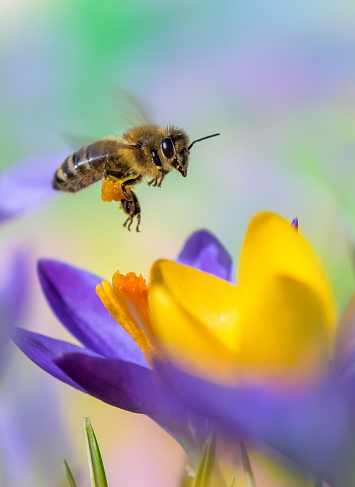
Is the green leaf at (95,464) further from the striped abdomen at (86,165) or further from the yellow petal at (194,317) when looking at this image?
the striped abdomen at (86,165)

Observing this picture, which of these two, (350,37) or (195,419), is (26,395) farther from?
(350,37)

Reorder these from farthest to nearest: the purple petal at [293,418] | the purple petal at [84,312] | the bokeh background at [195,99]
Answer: the bokeh background at [195,99] → the purple petal at [84,312] → the purple petal at [293,418]

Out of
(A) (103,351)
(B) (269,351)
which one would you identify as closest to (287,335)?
(B) (269,351)

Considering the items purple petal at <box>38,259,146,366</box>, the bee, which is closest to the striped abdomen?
the bee

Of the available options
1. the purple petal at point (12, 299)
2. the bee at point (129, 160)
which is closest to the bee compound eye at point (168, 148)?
the bee at point (129, 160)

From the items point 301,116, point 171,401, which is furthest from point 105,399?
point 301,116

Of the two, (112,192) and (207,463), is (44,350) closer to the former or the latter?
(207,463)

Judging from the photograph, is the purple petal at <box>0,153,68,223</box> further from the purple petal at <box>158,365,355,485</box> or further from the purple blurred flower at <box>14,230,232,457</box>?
the purple petal at <box>158,365,355,485</box>
